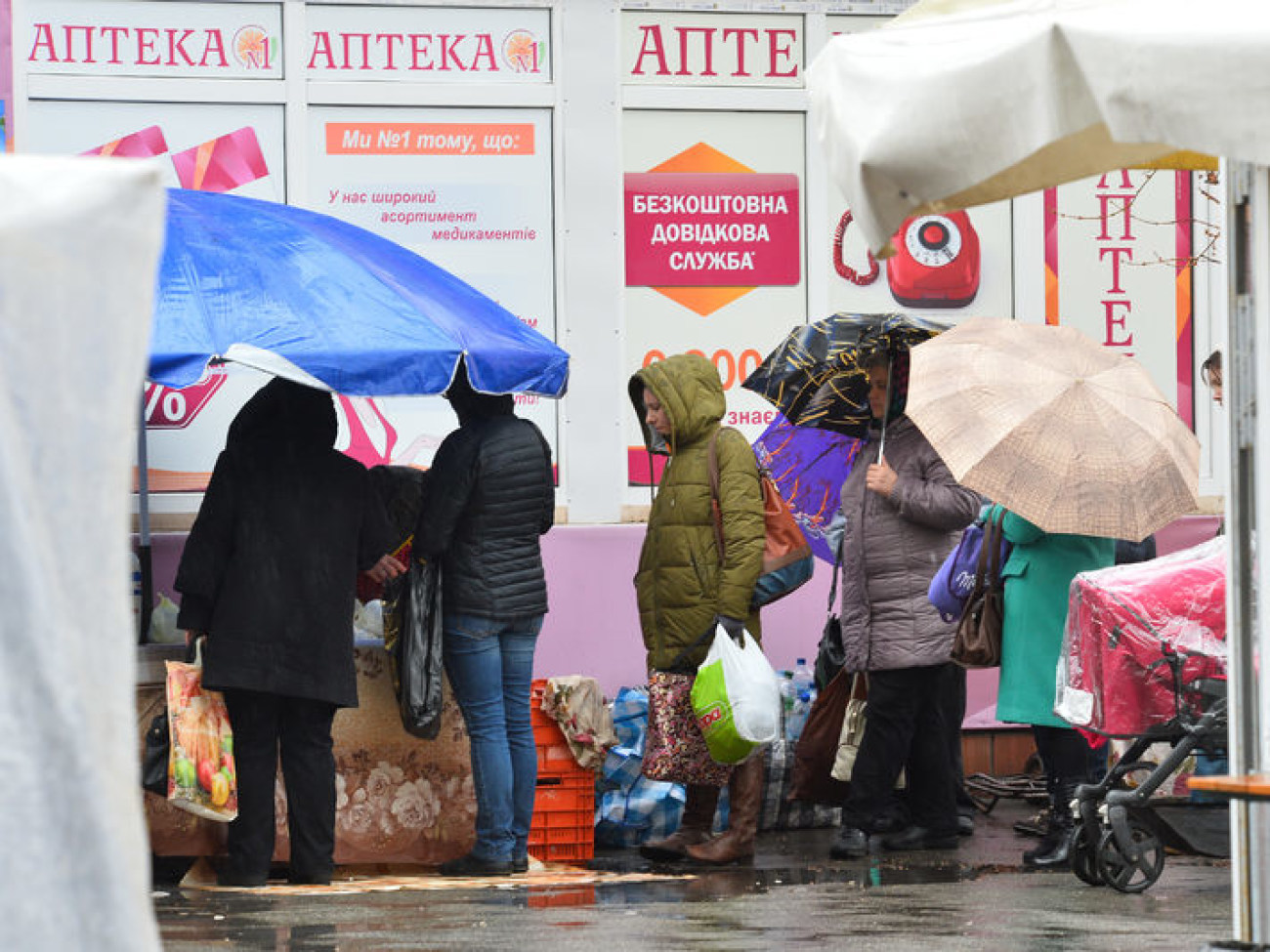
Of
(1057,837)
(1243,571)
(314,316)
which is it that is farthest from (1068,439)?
(1243,571)

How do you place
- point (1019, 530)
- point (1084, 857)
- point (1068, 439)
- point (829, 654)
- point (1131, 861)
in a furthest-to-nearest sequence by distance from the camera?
point (829, 654)
point (1019, 530)
point (1068, 439)
point (1084, 857)
point (1131, 861)

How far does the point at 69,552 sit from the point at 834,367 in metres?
6.72

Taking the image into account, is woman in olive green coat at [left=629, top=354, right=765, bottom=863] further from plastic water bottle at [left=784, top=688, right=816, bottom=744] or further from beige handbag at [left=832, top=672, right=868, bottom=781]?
plastic water bottle at [left=784, top=688, right=816, bottom=744]

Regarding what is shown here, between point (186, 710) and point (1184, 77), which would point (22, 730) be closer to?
point (1184, 77)

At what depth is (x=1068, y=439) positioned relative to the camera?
8.05 meters

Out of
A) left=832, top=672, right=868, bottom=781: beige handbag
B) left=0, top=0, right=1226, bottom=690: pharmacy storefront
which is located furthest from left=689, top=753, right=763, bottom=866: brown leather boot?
left=0, top=0, right=1226, bottom=690: pharmacy storefront

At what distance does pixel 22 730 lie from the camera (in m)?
2.87

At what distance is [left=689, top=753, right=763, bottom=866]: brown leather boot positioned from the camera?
910 cm

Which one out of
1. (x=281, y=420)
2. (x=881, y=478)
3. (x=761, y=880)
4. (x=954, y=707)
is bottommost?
(x=761, y=880)

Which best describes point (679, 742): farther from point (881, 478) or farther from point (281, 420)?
point (281, 420)

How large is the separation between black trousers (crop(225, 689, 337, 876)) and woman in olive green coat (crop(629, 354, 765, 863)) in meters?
1.48

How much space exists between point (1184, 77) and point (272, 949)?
12.3ft

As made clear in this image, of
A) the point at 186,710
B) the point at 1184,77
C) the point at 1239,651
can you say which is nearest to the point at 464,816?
the point at 186,710

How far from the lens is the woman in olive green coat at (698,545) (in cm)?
892
